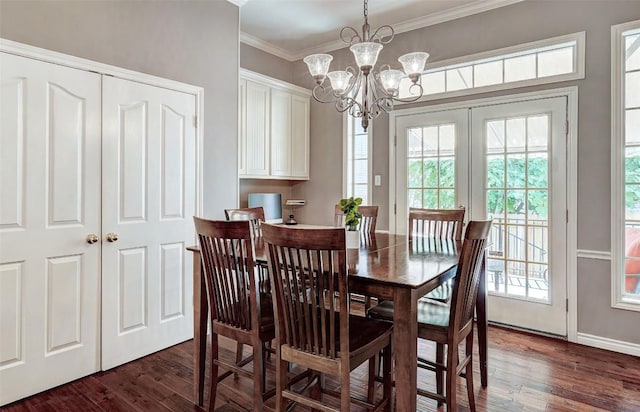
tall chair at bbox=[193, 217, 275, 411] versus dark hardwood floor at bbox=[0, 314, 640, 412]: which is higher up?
tall chair at bbox=[193, 217, 275, 411]

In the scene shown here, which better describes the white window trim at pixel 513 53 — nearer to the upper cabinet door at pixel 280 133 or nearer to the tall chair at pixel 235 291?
the upper cabinet door at pixel 280 133

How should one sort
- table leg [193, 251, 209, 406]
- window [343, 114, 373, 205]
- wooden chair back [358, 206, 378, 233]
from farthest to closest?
window [343, 114, 373, 205] < wooden chair back [358, 206, 378, 233] < table leg [193, 251, 209, 406]

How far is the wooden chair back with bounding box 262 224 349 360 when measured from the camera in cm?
150

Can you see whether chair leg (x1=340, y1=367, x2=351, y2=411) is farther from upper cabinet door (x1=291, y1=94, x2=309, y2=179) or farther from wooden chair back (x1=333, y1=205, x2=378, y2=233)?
upper cabinet door (x1=291, y1=94, x2=309, y2=179)

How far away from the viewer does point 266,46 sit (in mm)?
4449

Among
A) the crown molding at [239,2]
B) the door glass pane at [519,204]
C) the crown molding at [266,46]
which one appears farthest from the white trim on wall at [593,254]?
the crown molding at [266,46]

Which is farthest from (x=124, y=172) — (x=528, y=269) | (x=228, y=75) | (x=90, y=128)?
(x=528, y=269)

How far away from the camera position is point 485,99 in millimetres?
3490

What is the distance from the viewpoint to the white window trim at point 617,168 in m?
2.89

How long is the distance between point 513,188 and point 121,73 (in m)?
3.27

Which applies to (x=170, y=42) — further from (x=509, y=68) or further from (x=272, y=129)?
(x=509, y=68)

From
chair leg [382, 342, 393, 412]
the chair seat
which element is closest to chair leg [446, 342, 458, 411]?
the chair seat

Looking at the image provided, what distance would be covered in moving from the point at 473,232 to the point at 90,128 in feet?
7.92

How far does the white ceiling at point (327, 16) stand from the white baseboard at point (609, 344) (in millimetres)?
2897
